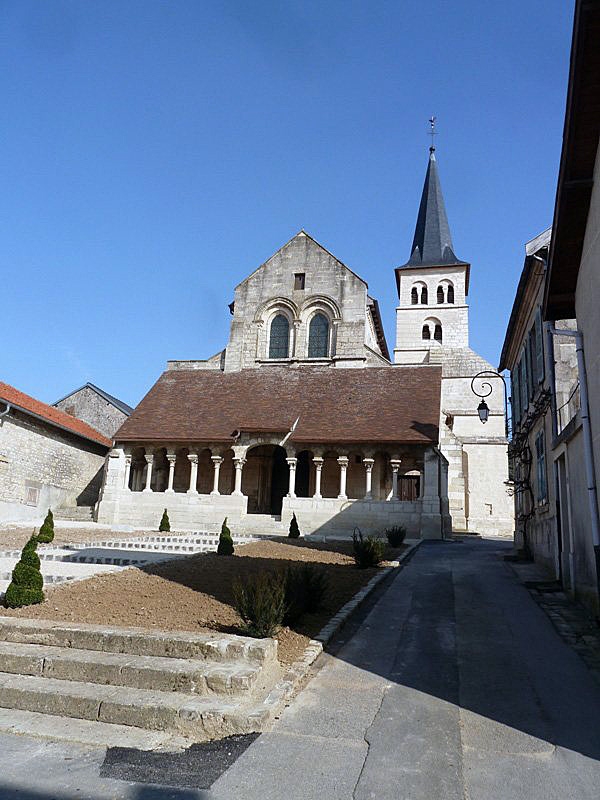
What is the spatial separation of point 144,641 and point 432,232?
48284 mm

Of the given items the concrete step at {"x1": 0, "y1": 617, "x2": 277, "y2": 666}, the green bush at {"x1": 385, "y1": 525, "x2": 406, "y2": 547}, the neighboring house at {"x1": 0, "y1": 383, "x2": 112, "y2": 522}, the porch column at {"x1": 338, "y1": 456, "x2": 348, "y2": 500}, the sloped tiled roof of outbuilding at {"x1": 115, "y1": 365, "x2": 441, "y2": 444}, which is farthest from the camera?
the sloped tiled roof of outbuilding at {"x1": 115, "y1": 365, "x2": 441, "y2": 444}

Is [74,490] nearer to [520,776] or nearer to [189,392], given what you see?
[189,392]

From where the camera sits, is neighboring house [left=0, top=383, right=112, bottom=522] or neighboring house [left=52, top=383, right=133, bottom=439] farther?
neighboring house [left=52, top=383, right=133, bottom=439]

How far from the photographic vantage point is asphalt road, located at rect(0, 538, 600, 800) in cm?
315

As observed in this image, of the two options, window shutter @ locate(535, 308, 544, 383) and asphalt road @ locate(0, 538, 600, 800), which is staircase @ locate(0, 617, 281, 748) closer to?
asphalt road @ locate(0, 538, 600, 800)

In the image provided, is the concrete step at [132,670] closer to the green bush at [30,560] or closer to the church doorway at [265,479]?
the green bush at [30,560]

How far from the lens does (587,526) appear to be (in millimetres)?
7816

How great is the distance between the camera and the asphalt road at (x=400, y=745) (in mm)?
3154

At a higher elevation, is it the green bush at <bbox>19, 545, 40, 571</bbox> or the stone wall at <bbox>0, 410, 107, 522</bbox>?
the stone wall at <bbox>0, 410, 107, 522</bbox>

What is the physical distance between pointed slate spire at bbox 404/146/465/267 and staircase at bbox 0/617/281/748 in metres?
44.3

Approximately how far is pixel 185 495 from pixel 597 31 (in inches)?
777

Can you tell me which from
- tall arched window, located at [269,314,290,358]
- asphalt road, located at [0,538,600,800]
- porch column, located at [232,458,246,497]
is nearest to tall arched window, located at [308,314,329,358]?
tall arched window, located at [269,314,290,358]

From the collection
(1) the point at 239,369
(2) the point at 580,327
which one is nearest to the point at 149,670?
(2) the point at 580,327

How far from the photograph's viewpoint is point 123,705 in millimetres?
4102
